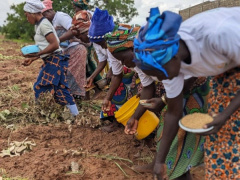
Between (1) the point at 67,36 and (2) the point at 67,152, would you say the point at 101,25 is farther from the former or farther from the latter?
(1) the point at 67,36

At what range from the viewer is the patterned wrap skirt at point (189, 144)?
76.6 inches

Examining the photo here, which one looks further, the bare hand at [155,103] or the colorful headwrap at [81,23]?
the colorful headwrap at [81,23]

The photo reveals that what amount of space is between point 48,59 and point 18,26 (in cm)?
1694

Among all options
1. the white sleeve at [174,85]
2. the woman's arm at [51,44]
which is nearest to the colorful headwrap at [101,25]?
the woman's arm at [51,44]

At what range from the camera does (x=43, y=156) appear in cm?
265

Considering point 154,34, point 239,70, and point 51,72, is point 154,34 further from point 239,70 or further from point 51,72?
point 51,72

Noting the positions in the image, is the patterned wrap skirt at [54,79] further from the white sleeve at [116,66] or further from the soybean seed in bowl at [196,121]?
the soybean seed in bowl at [196,121]

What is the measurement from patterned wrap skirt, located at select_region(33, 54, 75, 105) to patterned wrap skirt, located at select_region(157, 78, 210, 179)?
77.6 inches

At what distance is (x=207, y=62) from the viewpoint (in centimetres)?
149

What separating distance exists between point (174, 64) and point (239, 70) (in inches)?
15.7

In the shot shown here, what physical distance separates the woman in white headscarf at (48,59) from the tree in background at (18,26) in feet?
52.4

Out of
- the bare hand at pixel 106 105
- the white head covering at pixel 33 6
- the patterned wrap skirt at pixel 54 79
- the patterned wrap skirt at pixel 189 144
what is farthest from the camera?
the patterned wrap skirt at pixel 54 79

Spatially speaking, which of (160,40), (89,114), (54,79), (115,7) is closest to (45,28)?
(54,79)

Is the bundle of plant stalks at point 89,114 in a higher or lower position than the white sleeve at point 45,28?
lower
